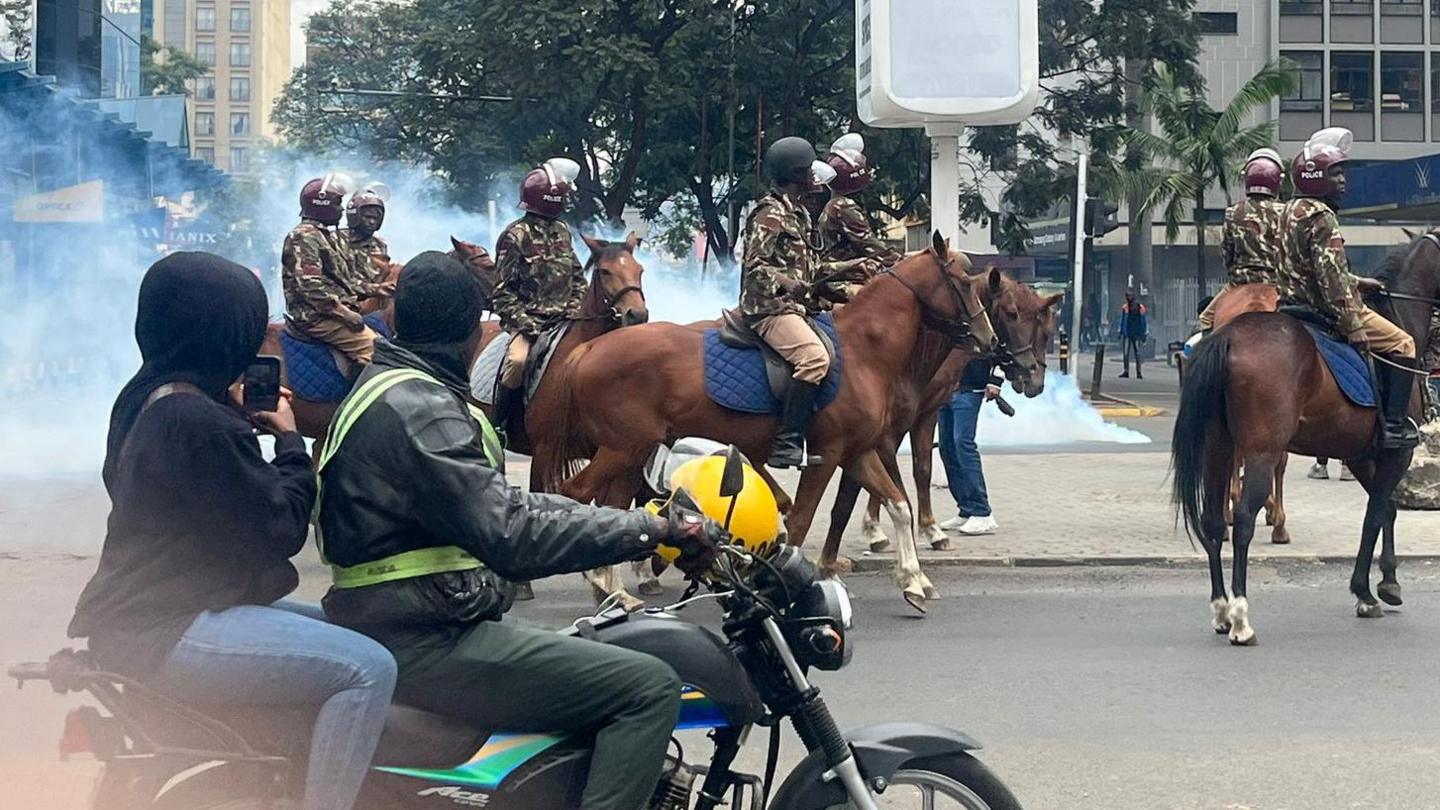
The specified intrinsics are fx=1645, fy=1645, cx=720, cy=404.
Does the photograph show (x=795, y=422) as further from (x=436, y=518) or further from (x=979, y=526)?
(x=436, y=518)

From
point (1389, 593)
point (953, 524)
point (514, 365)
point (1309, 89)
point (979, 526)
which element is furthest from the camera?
point (1309, 89)

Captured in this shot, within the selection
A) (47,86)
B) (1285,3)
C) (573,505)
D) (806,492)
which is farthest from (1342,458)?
(1285,3)

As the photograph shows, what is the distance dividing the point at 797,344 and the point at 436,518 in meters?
5.85

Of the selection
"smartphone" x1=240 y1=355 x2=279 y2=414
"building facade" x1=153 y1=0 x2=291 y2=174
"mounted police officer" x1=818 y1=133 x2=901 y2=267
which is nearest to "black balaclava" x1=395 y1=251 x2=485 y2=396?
"smartphone" x1=240 y1=355 x2=279 y2=414

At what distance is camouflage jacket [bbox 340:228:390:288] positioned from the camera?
11641mm

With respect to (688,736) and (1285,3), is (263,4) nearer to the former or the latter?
(1285,3)

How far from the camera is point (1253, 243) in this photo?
8945 mm

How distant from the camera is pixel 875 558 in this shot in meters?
11.1

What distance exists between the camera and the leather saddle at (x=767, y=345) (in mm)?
9359

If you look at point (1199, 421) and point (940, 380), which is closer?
point (1199, 421)

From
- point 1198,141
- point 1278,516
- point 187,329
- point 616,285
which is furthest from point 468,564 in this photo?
point 1198,141

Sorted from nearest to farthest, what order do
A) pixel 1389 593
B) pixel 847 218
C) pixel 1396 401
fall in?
pixel 1396 401 < pixel 1389 593 < pixel 847 218

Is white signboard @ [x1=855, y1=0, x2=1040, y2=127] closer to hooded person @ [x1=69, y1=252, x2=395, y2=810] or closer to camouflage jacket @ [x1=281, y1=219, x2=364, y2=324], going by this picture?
camouflage jacket @ [x1=281, y1=219, x2=364, y2=324]

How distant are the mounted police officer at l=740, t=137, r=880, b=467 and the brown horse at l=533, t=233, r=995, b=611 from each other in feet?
0.56
